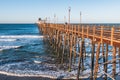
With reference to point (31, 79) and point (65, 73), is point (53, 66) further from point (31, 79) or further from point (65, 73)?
point (31, 79)

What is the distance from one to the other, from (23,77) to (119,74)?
7.94 m

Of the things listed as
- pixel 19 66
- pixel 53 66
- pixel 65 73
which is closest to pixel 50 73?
pixel 65 73

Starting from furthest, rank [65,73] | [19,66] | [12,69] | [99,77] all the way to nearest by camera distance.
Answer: [19,66]
[12,69]
[65,73]
[99,77]

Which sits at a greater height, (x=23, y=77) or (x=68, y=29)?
(x=68, y=29)

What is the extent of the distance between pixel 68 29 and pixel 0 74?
8825mm

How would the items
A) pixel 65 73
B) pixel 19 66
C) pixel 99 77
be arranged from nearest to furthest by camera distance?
1. pixel 99 77
2. pixel 65 73
3. pixel 19 66

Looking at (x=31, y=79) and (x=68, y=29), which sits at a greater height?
(x=68, y=29)

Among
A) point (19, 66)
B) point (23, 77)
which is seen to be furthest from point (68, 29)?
point (23, 77)

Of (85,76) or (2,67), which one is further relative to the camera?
(2,67)

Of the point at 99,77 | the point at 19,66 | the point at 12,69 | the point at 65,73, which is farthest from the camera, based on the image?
the point at 19,66

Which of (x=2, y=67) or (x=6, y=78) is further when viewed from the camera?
(x=2, y=67)

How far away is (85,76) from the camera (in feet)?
70.9

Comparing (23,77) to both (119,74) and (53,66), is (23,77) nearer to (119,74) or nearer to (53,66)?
(53,66)

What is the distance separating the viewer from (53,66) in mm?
26500
